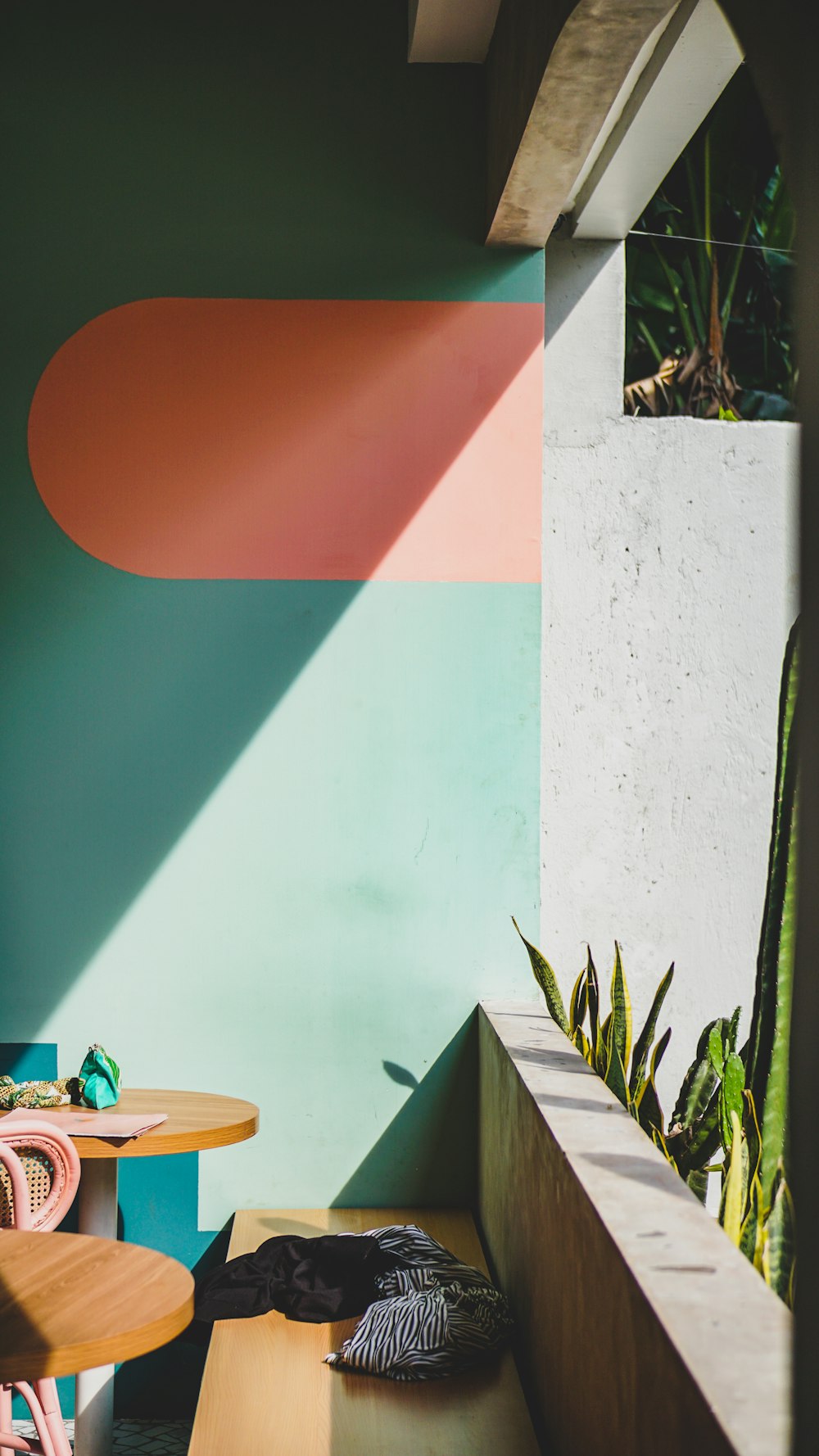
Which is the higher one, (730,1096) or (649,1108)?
(730,1096)

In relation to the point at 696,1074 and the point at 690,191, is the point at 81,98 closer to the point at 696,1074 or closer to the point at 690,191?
the point at 690,191

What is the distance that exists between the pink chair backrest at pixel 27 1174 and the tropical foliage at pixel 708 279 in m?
3.39

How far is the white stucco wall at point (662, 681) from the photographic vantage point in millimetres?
3701

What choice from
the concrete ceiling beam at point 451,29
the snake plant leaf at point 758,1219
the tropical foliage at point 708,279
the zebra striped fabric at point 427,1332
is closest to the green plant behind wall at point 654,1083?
the snake plant leaf at point 758,1219

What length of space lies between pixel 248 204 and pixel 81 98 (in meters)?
0.58

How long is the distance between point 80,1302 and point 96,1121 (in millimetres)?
916

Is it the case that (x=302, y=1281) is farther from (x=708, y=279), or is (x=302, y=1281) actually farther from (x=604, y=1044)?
(x=708, y=279)

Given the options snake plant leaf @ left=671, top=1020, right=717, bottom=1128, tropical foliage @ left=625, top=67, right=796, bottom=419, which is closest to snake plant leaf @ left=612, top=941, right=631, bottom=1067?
snake plant leaf @ left=671, top=1020, right=717, bottom=1128

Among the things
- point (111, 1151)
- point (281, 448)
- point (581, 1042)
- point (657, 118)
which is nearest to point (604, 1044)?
point (581, 1042)

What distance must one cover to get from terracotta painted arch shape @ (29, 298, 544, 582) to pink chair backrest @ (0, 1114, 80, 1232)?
1.66m

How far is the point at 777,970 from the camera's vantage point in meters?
1.92

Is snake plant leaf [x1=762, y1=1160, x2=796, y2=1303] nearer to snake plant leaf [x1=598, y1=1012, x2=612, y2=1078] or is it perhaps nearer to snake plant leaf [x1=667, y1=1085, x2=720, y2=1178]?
snake plant leaf [x1=667, y1=1085, x2=720, y2=1178]

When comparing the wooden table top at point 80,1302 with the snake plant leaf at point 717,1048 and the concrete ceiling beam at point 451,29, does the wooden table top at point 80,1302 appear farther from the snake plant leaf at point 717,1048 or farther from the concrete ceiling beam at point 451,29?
the concrete ceiling beam at point 451,29

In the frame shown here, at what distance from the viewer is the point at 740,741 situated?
3752 mm
